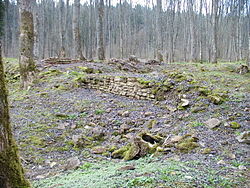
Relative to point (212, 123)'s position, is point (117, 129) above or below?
below

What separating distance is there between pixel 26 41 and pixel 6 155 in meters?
7.14

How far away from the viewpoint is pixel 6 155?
1.92 metres

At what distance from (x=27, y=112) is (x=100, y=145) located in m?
2.81

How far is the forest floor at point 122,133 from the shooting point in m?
2.69

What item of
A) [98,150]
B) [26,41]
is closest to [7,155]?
[98,150]

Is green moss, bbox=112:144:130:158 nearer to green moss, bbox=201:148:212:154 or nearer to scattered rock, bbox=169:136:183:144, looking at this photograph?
scattered rock, bbox=169:136:183:144

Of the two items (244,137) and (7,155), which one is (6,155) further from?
(244,137)

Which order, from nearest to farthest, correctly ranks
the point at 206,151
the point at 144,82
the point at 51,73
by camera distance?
the point at 206,151
the point at 144,82
the point at 51,73

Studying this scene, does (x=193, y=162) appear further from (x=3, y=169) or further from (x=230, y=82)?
(x=230, y=82)

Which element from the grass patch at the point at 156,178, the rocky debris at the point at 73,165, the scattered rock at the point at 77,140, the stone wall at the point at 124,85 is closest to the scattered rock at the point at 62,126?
the scattered rock at the point at 77,140

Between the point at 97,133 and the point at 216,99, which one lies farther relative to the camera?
the point at 216,99

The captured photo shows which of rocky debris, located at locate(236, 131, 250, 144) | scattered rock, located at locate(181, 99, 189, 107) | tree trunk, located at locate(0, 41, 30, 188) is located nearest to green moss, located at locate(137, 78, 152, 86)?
scattered rock, located at locate(181, 99, 189, 107)

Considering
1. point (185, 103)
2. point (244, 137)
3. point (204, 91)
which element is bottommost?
point (244, 137)

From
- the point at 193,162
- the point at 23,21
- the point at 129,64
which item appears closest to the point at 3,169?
the point at 193,162
